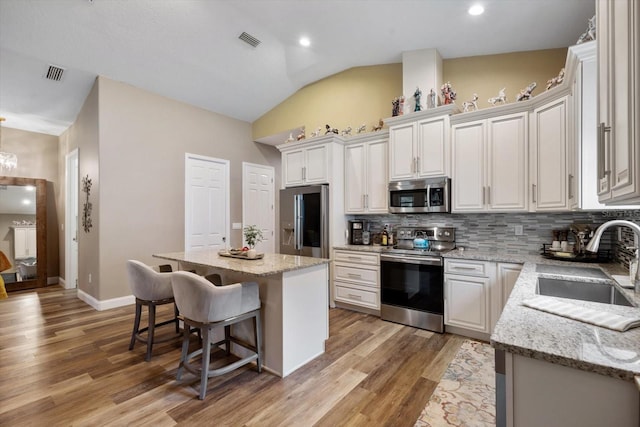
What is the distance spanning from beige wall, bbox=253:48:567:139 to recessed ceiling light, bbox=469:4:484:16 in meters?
0.78

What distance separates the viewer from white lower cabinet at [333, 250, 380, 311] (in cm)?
366

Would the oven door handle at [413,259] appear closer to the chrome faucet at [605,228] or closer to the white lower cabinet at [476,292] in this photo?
the white lower cabinet at [476,292]

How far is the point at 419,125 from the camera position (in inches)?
139

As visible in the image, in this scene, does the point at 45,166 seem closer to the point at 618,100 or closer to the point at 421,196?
the point at 421,196

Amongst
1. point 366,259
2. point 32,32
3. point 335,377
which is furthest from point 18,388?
point 32,32

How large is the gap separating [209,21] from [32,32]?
6.20 ft

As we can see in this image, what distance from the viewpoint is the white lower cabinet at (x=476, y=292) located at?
9.21 feet

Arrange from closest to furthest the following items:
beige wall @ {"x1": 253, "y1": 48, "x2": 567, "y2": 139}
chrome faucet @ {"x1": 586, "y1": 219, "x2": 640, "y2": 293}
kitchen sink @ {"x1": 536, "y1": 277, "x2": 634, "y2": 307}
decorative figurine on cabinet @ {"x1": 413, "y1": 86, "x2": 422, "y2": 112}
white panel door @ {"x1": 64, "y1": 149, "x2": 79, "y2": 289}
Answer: chrome faucet @ {"x1": 586, "y1": 219, "x2": 640, "y2": 293}
kitchen sink @ {"x1": 536, "y1": 277, "x2": 634, "y2": 307}
beige wall @ {"x1": 253, "y1": 48, "x2": 567, "y2": 139}
decorative figurine on cabinet @ {"x1": 413, "y1": 86, "x2": 422, "y2": 112}
white panel door @ {"x1": 64, "y1": 149, "x2": 79, "y2": 289}

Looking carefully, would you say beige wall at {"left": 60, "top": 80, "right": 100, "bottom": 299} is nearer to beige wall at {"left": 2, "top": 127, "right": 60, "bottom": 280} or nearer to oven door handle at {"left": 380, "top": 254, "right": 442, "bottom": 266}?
beige wall at {"left": 2, "top": 127, "right": 60, "bottom": 280}

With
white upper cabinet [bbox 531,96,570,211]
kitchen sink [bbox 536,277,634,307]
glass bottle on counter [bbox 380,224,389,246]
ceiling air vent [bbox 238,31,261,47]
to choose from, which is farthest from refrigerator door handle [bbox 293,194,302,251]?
kitchen sink [bbox 536,277,634,307]

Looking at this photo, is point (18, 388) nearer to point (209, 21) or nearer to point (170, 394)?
point (170, 394)

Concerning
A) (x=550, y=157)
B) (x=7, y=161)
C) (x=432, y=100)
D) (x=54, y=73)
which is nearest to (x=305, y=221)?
(x=432, y=100)

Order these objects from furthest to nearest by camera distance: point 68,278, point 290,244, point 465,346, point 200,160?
point 68,278, point 200,160, point 290,244, point 465,346

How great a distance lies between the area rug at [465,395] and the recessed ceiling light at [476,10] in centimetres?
327
